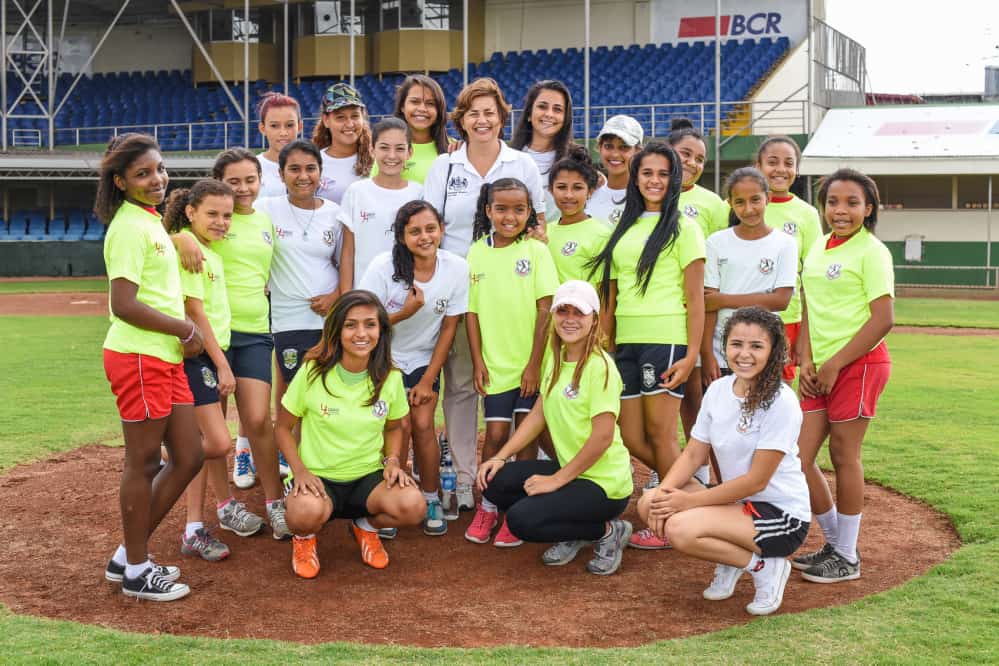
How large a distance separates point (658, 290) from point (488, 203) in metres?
1.03

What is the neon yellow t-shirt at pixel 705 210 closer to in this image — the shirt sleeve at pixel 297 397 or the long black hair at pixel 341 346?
the long black hair at pixel 341 346

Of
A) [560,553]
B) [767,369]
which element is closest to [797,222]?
[767,369]

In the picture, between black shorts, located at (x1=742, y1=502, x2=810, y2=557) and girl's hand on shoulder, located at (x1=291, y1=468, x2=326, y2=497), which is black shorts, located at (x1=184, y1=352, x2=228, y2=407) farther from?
black shorts, located at (x1=742, y1=502, x2=810, y2=557)

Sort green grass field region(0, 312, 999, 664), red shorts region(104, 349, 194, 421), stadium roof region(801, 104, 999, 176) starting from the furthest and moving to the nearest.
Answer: stadium roof region(801, 104, 999, 176), red shorts region(104, 349, 194, 421), green grass field region(0, 312, 999, 664)

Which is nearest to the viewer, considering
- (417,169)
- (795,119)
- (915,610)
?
(915,610)

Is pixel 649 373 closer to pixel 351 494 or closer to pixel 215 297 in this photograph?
pixel 351 494

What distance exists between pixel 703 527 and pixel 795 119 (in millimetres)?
23363

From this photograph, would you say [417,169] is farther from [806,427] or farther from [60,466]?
[60,466]

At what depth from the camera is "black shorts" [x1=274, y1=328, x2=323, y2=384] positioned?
19.2ft

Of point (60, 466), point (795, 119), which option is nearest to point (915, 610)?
point (60, 466)

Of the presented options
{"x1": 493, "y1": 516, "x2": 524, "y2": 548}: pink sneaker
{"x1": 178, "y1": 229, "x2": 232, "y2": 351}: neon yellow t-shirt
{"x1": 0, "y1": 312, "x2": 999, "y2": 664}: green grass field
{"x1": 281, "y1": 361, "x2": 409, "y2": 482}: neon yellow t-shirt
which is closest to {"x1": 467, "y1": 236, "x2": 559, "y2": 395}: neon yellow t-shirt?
{"x1": 281, "y1": 361, "x2": 409, "y2": 482}: neon yellow t-shirt

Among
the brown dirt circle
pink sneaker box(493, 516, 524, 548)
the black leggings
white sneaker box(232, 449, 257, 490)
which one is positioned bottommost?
the brown dirt circle

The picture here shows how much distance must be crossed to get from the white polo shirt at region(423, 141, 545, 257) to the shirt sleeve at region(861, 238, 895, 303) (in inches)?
70.6

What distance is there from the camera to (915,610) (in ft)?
13.9
